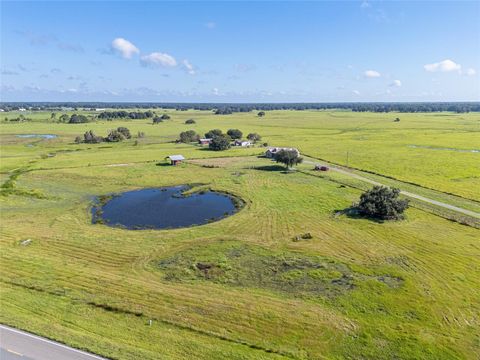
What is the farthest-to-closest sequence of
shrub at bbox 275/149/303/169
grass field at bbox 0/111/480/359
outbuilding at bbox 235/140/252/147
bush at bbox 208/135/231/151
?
outbuilding at bbox 235/140/252/147 → bush at bbox 208/135/231/151 → shrub at bbox 275/149/303/169 → grass field at bbox 0/111/480/359

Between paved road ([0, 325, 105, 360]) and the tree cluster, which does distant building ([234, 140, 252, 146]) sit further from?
paved road ([0, 325, 105, 360])

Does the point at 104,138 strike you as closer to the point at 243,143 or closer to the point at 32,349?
the point at 243,143

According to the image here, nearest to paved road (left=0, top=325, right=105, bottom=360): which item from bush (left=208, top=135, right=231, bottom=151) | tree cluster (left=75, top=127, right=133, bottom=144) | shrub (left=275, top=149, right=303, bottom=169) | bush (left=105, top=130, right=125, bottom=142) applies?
shrub (left=275, top=149, right=303, bottom=169)

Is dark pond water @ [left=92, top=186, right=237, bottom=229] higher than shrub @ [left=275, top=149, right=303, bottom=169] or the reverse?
the reverse

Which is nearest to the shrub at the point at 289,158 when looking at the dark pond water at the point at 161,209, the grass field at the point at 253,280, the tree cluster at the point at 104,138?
the grass field at the point at 253,280

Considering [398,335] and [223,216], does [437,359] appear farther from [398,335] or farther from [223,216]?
[223,216]

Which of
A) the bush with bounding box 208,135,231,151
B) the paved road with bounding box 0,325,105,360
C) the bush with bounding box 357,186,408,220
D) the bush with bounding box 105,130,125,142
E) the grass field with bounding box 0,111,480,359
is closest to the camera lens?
the paved road with bounding box 0,325,105,360

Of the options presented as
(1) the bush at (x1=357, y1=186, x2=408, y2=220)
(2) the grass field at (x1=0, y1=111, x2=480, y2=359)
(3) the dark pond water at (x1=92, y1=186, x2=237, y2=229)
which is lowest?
(3) the dark pond water at (x1=92, y1=186, x2=237, y2=229)
